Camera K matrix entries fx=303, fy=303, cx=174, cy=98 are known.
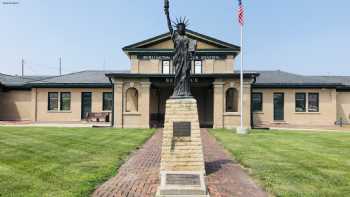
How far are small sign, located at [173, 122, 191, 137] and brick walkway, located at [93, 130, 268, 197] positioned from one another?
1310 mm

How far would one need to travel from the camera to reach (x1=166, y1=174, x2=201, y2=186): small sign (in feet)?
22.6

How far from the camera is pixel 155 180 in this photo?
773 cm

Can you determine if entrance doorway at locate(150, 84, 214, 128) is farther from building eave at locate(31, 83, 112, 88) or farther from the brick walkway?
the brick walkway

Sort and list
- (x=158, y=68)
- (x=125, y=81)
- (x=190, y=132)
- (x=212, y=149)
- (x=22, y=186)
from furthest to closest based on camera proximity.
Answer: (x=158, y=68)
(x=125, y=81)
(x=212, y=149)
(x=190, y=132)
(x=22, y=186)

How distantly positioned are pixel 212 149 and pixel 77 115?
21176 millimetres

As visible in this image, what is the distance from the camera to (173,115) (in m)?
7.70

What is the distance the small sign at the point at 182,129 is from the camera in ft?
24.7

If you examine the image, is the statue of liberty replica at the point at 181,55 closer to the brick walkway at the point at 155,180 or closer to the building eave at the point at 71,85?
the brick walkway at the point at 155,180

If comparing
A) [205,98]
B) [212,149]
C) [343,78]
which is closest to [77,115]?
[205,98]

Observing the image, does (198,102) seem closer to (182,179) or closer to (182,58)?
(182,58)

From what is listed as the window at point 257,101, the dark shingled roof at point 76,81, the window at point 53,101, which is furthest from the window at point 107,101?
the window at point 257,101

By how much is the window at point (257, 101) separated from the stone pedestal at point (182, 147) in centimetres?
2397

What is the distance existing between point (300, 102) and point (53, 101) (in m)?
25.0

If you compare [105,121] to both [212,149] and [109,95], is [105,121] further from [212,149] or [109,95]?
[212,149]
